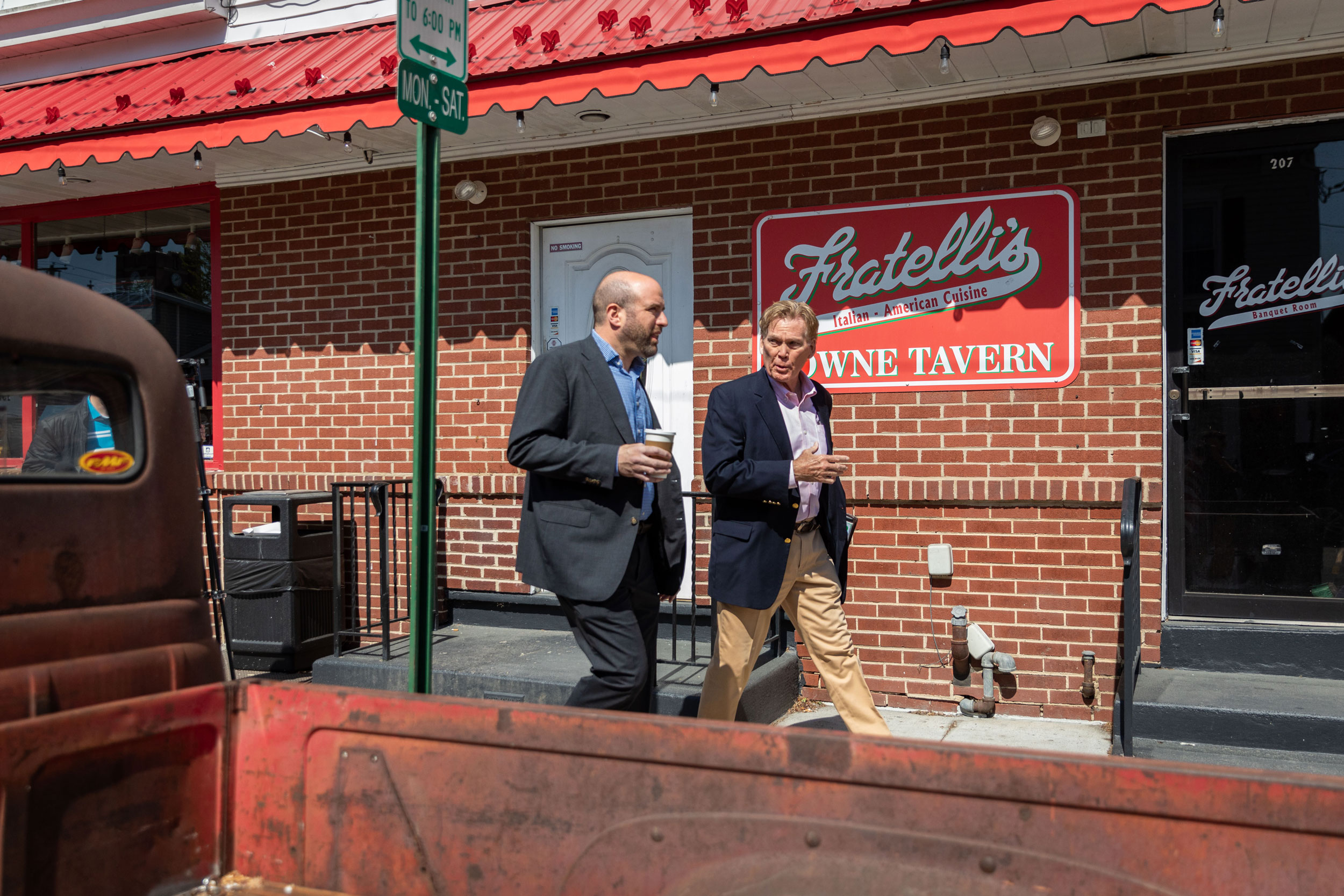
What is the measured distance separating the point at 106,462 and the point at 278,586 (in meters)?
Result: 4.55

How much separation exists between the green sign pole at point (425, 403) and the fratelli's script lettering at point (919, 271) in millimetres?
3177

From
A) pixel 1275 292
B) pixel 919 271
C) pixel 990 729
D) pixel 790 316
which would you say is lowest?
pixel 990 729

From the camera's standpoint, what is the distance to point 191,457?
250cm

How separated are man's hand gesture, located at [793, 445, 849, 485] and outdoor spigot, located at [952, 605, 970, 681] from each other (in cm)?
209

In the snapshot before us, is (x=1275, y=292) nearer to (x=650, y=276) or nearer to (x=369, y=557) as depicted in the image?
(x=650, y=276)

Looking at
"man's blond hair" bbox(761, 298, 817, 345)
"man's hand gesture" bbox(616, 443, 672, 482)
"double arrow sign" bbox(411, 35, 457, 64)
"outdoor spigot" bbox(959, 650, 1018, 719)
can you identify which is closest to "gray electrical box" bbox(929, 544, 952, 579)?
"outdoor spigot" bbox(959, 650, 1018, 719)

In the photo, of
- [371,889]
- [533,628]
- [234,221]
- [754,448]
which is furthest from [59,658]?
[234,221]

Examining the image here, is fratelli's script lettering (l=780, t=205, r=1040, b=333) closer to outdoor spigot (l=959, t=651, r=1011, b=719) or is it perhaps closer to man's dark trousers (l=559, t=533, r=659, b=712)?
outdoor spigot (l=959, t=651, r=1011, b=719)

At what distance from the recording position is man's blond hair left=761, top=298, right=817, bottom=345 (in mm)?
4105

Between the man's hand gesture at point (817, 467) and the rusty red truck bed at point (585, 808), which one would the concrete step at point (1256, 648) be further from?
the rusty red truck bed at point (585, 808)

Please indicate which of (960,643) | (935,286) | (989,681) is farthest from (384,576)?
(935,286)

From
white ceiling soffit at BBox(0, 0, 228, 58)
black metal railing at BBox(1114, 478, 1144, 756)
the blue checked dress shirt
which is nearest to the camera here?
the blue checked dress shirt

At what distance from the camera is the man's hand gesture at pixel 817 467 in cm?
383

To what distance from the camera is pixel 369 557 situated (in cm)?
680
